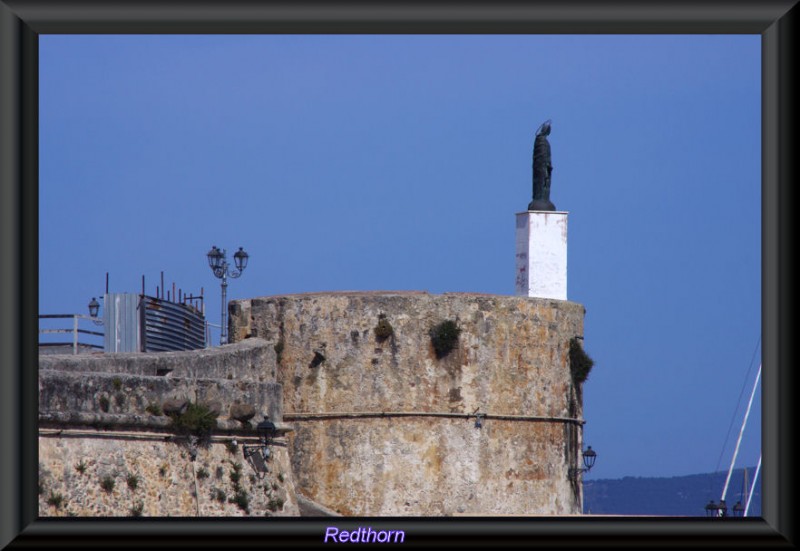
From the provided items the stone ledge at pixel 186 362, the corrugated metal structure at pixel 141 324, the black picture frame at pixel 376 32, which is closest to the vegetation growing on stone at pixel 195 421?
the stone ledge at pixel 186 362

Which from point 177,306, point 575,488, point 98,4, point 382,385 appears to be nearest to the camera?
point 98,4

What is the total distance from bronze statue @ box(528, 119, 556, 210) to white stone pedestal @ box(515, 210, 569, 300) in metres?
0.27

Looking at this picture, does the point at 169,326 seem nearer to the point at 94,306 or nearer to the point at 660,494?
the point at 94,306

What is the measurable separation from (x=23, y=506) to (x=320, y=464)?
1682cm

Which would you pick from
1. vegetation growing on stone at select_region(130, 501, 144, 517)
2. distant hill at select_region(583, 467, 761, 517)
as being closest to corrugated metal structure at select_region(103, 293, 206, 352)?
vegetation growing on stone at select_region(130, 501, 144, 517)

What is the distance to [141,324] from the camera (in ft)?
88.7

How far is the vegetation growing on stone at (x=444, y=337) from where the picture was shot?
2359 centimetres

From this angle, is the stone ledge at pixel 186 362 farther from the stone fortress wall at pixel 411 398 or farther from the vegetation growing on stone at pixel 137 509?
the vegetation growing on stone at pixel 137 509

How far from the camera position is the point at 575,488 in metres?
25.1

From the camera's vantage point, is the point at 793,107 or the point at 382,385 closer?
the point at 793,107

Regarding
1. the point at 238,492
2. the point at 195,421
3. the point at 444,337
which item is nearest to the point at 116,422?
the point at 195,421

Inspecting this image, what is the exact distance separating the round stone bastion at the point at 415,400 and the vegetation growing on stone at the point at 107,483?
Answer: 617 cm
